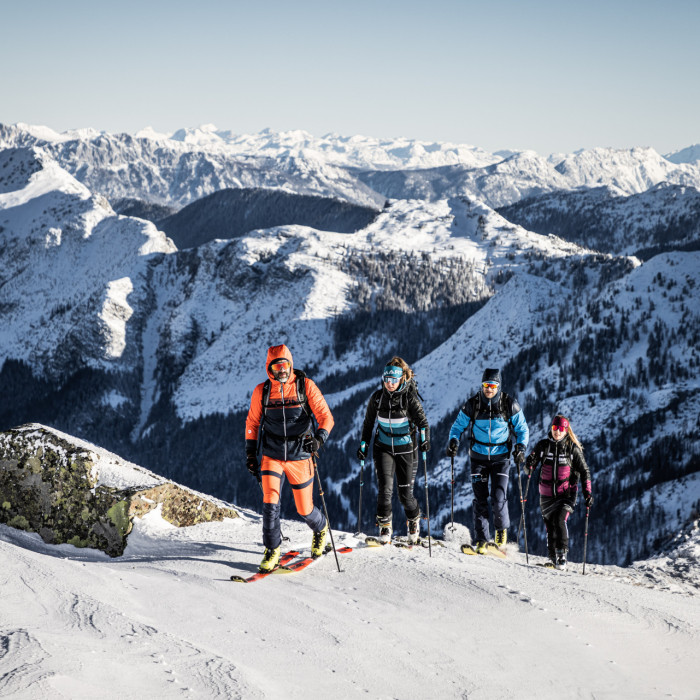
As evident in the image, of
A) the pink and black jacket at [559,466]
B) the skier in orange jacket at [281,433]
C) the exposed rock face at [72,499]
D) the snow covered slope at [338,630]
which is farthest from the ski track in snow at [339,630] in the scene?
the pink and black jacket at [559,466]

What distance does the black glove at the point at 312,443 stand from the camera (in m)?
12.4

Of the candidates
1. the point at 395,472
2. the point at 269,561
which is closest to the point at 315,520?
the point at 269,561

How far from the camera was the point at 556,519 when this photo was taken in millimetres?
16469

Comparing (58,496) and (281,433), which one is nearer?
(281,433)

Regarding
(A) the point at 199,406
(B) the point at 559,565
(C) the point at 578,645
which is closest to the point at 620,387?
(B) the point at 559,565

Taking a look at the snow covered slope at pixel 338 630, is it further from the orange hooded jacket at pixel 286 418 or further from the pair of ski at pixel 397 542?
the orange hooded jacket at pixel 286 418

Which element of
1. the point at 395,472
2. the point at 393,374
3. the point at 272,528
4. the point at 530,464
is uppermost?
the point at 393,374

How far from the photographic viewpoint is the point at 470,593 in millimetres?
11609

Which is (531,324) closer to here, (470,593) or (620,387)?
(620,387)

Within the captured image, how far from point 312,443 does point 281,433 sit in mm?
638

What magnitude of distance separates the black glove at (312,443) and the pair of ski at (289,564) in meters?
2.37

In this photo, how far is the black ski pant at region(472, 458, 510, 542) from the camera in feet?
50.7

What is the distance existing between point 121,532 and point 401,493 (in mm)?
6730

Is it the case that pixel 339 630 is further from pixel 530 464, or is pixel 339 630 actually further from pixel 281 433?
pixel 530 464
